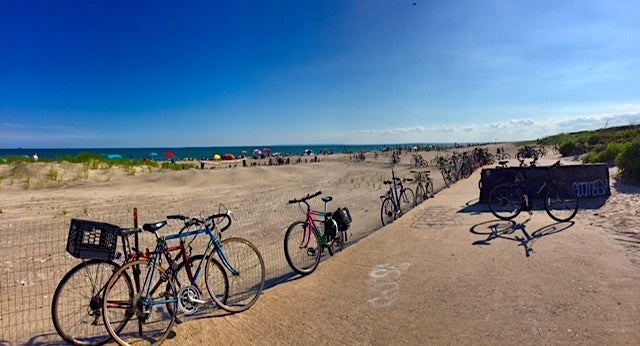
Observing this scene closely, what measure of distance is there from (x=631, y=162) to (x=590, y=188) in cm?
325

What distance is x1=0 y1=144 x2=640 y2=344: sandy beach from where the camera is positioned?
400 cm

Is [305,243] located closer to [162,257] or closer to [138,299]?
[162,257]

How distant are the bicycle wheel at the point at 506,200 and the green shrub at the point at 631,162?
5445 mm

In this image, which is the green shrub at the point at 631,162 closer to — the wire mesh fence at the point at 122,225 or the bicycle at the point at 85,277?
the wire mesh fence at the point at 122,225

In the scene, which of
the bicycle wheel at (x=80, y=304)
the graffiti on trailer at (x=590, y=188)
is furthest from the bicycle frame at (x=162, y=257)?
the graffiti on trailer at (x=590, y=188)

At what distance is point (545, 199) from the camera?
27.2 feet

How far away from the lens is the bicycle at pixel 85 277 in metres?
3.34

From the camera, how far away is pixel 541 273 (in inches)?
207

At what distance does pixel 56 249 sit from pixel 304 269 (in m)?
5.64

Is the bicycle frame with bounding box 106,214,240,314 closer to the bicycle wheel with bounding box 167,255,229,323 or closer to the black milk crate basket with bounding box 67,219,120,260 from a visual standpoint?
the bicycle wheel with bounding box 167,255,229,323

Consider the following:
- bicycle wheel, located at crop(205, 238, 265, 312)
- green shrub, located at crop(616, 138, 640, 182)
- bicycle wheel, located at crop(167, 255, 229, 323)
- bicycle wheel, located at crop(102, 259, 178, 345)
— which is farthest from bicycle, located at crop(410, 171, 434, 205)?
bicycle wheel, located at crop(102, 259, 178, 345)

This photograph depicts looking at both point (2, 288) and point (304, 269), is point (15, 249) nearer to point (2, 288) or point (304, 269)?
point (2, 288)

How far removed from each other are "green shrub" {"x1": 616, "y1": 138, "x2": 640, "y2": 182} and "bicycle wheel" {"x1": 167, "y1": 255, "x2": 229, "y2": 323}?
1275 centimetres

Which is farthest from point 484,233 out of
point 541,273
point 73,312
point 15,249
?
point 15,249
